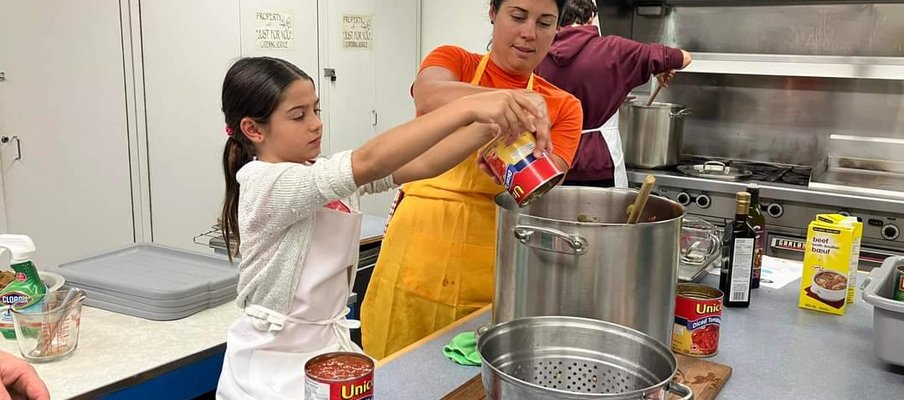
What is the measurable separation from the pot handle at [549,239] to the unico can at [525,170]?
0.14 feet

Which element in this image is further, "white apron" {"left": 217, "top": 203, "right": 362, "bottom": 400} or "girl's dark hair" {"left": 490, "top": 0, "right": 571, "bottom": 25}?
"girl's dark hair" {"left": 490, "top": 0, "right": 571, "bottom": 25}

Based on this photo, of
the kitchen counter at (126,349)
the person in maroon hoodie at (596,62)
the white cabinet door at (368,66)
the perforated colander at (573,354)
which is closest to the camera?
the perforated colander at (573,354)

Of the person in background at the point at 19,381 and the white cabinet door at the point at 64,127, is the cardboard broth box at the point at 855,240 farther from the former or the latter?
the white cabinet door at the point at 64,127

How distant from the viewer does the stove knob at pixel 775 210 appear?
111 inches

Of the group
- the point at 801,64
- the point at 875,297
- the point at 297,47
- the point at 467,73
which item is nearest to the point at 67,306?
the point at 467,73

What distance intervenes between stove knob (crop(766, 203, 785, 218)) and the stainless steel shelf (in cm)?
60

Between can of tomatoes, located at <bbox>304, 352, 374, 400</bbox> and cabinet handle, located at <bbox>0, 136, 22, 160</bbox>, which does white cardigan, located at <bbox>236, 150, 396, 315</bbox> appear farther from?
cabinet handle, located at <bbox>0, 136, 22, 160</bbox>

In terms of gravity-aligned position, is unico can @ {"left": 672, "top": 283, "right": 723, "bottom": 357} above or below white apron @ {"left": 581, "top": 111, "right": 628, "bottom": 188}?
below

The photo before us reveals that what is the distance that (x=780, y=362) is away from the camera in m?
1.20

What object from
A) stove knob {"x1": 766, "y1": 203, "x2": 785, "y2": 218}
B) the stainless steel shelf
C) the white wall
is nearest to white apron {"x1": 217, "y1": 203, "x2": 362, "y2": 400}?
stove knob {"x1": 766, "y1": 203, "x2": 785, "y2": 218}

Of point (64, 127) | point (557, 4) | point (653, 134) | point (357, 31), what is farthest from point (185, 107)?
point (557, 4)

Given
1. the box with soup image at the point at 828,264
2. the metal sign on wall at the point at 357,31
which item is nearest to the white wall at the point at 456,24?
the metal sign on wall at the point at 357,31

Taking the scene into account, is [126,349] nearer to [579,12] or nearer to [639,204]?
[639,204]

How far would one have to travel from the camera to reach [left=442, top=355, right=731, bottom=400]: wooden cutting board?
1.02m
